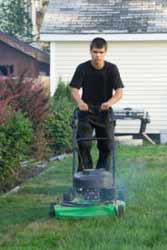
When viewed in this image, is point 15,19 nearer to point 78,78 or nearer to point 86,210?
point 78,78

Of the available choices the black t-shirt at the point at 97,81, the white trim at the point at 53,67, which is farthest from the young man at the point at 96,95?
the white trim at the point at 53,67

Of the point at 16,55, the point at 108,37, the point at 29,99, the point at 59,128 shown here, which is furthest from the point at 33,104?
the point at 16,55

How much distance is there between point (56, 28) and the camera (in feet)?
65.4

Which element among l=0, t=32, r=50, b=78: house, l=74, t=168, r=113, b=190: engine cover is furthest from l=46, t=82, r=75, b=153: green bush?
l=0, t=32, r=50, b=78: house

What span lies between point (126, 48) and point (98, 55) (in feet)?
36.9

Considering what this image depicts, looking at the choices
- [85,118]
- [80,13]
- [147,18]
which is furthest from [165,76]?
[85,118]

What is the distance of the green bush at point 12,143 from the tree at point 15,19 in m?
30.1

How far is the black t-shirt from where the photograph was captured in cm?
900

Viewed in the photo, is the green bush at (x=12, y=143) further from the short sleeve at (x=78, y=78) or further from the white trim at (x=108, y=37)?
the white trim at (x=108, y=37)

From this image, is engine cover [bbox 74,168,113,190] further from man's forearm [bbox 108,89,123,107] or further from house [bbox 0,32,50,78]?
house [bbox 0,32,50,78]

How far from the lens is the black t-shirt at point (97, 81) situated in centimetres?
900

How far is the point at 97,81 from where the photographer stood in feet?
29.6

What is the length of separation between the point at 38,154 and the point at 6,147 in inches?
128

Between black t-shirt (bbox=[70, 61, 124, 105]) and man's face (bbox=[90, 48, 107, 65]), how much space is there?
16cm
